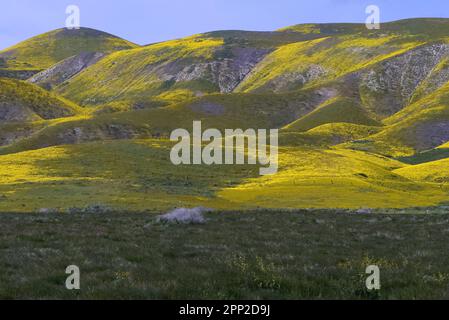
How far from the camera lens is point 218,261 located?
625 inches

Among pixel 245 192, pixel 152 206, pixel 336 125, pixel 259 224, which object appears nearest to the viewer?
pixel 259 224

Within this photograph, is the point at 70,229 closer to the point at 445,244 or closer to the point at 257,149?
the point at 445,244

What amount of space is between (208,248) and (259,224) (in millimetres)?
13318

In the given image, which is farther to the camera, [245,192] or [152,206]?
[245,192]

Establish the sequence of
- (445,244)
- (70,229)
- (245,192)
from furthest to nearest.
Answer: (245,192)
(70,229)
(445,244)

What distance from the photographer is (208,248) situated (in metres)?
19.8

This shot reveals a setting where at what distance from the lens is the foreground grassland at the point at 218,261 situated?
11.6m

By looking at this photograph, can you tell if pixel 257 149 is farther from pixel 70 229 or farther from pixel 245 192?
pixel 70 229

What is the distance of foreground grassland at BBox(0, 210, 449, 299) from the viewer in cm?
1162
